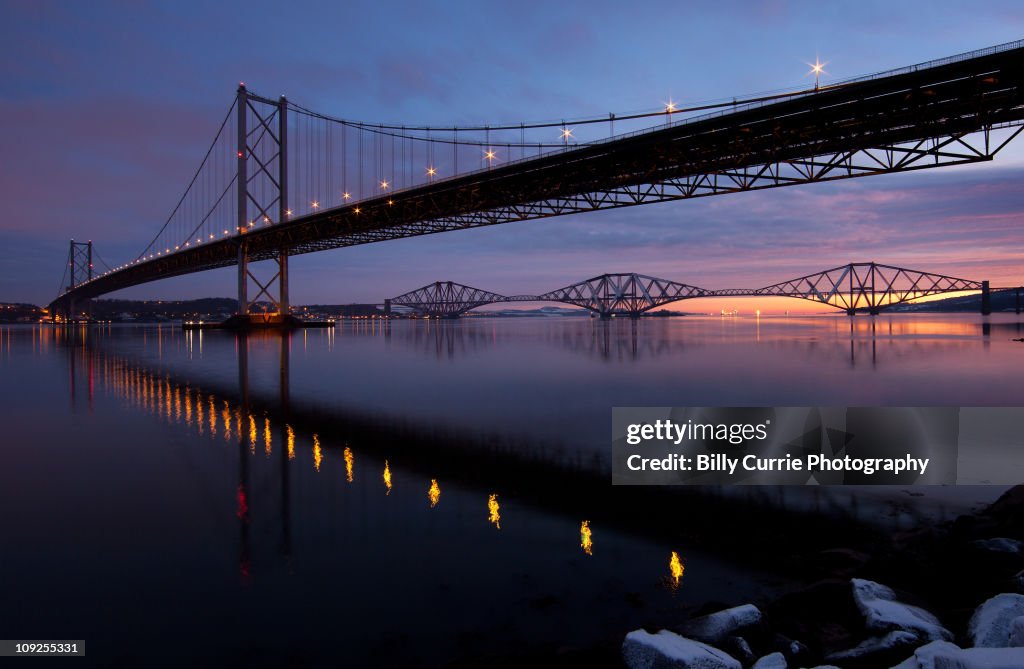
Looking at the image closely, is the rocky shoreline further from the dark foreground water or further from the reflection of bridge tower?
the reflection of bridge tower

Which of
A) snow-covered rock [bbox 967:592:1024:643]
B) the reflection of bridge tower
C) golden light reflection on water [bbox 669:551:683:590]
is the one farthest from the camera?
the reflection of bridge tower

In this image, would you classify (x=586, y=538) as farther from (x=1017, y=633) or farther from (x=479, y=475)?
(x=1017, y=633)

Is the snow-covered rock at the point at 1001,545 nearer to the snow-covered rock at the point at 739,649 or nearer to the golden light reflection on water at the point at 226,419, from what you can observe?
the snow-covered rock at the point at 739,649

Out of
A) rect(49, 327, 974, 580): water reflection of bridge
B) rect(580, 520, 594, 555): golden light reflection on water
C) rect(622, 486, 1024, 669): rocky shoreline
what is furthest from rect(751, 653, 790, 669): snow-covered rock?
rect(580, 520, 594, 555): golden light reflection on water

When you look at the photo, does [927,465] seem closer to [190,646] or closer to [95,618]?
[190,646]

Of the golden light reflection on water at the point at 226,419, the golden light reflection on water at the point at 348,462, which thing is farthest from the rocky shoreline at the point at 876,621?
the golden light reflection on water at the point at 226,419

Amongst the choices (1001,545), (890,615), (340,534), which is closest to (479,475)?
(340,534)
